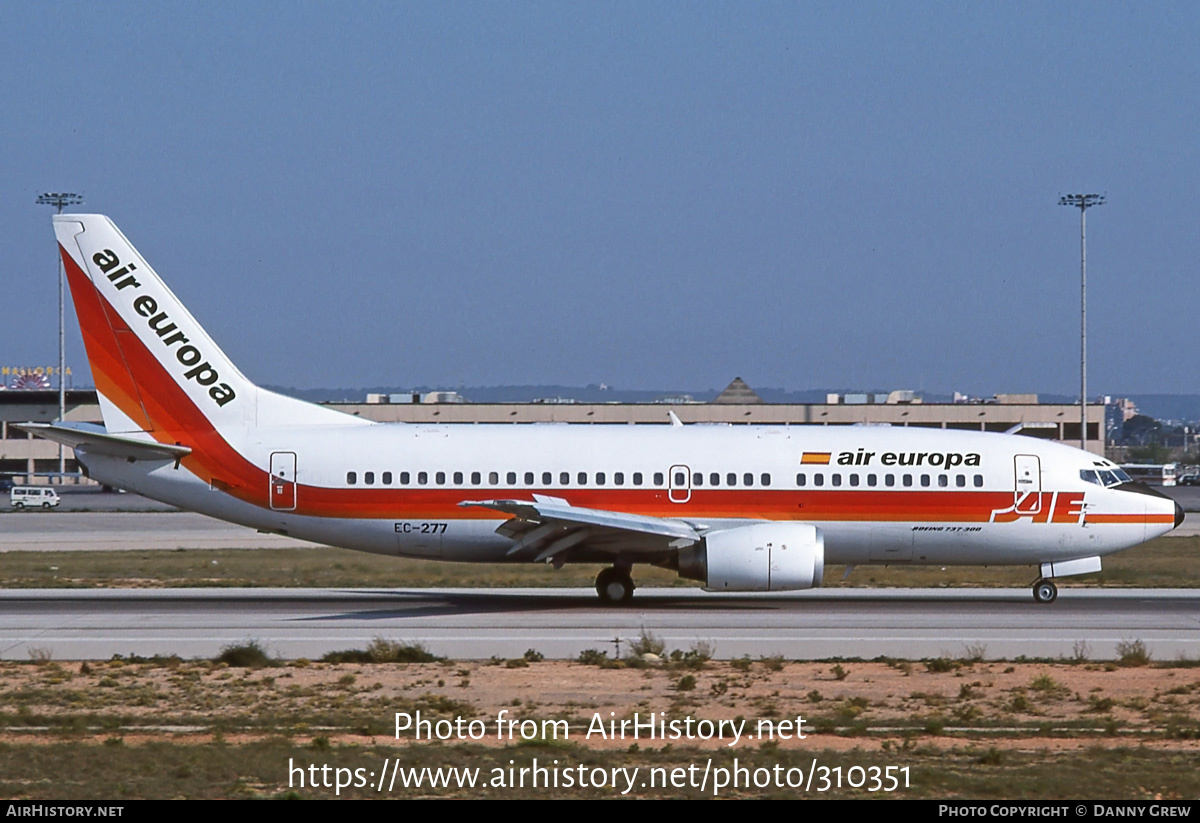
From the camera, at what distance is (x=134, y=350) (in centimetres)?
2958

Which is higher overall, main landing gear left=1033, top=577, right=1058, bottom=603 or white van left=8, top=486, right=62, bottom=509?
white van left=8, top=486, right=62, bottom=509

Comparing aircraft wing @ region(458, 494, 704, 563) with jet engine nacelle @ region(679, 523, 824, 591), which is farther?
jet engine nacelle @ region(679, 523, 824, 591)

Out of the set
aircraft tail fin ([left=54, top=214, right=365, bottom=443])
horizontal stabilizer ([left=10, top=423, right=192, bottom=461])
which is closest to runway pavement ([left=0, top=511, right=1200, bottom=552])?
aircraft tail fin ([left=54, top=214, right=365, bottom=443])

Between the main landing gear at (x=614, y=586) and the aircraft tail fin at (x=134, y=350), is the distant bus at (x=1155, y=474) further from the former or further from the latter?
the aircraft tail fin at (x=134, y=350)

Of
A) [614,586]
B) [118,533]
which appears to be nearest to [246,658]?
[614,586]

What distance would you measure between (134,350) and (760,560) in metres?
13.8

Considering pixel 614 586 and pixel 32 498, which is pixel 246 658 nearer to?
pixel 614 586

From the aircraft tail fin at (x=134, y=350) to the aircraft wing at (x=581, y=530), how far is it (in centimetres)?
605

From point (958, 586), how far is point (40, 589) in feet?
71.8

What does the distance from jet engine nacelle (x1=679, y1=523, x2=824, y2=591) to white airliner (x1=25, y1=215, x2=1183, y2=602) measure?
103cm

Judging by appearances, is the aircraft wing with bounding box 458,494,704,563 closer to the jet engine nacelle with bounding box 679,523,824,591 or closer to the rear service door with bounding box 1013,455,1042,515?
the jet engine nacelle with bounding box 679,523,824,591

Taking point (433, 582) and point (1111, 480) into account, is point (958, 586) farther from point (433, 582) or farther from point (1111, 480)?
point (433, 582)

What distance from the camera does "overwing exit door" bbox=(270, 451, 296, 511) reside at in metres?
29.1

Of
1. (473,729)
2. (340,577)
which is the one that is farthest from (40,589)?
(473,729)
